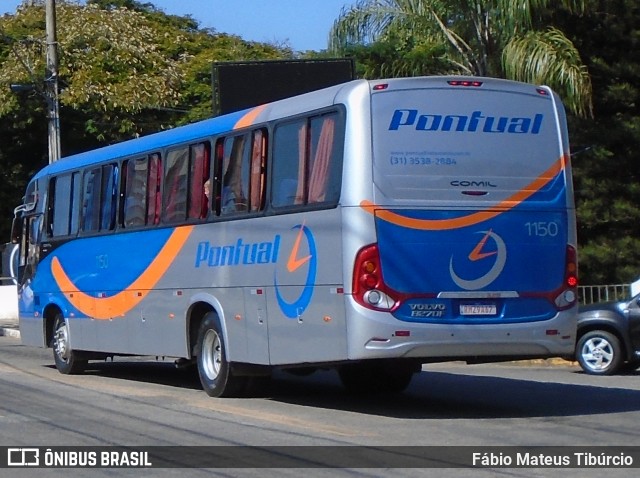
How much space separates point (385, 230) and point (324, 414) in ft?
7.64

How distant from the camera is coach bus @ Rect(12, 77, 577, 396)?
39.6ft

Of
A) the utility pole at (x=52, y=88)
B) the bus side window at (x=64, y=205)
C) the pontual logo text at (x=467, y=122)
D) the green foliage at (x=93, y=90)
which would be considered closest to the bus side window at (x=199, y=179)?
the pontual logo text at (x=467, y=122)

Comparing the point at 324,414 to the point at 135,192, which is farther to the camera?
the point at 135,192

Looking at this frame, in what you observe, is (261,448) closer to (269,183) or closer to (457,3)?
(269,183)

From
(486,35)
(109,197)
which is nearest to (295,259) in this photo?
(109,197)

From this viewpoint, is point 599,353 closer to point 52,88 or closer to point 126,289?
point 126,289

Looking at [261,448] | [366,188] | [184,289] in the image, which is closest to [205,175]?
[184,289]

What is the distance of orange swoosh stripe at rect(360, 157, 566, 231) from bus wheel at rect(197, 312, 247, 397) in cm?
327

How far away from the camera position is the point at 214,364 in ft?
48.7

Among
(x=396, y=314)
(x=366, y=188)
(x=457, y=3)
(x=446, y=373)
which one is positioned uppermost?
(x=457, y=3)

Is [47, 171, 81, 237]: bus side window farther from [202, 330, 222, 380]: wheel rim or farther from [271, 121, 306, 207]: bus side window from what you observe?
[271, 121, 306, 207]: bus side window

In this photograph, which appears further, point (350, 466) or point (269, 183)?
point (269, 183)

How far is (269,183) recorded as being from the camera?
1350 cm

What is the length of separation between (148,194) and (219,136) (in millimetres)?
2115
